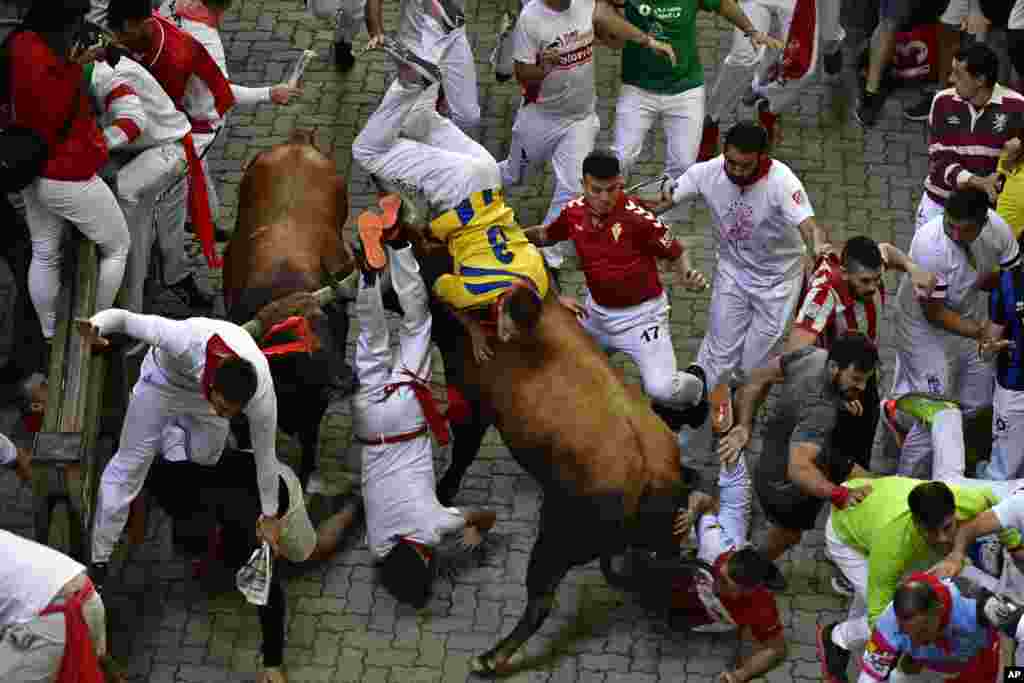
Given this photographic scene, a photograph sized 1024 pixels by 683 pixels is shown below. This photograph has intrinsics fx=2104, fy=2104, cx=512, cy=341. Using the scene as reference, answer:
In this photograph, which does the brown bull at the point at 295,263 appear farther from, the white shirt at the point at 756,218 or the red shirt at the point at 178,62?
the white shirt at the point at 756,218

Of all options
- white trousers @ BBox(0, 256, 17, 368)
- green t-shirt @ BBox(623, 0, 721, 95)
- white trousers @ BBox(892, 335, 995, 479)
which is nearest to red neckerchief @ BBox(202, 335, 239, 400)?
white trousers @ BBox(0, 256, 17, 368)

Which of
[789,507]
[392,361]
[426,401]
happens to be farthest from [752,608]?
[392,361]

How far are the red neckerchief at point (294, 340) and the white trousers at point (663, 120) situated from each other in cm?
322

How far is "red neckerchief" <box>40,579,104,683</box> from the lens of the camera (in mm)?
10508

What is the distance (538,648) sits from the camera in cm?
1207

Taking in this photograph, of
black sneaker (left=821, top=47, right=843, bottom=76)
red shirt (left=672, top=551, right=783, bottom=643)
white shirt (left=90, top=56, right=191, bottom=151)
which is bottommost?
red shirt (left=672, top=551, right=783, bottom=643)

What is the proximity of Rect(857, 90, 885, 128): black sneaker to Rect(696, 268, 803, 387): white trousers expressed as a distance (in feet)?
10.3

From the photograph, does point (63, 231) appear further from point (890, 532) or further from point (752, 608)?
point (890, 532)

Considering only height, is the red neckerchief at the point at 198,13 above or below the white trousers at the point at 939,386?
above

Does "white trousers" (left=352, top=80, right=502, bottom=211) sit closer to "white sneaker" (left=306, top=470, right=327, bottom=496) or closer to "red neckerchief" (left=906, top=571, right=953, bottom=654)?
"white sneaker" (left=306, top=470, right=327, bottom=496)

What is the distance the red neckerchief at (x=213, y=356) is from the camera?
1088 centimetres

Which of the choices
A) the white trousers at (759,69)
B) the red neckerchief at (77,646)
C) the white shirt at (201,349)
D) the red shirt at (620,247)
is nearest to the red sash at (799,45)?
the white trousers at (759,69)

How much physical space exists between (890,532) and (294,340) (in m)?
3.51

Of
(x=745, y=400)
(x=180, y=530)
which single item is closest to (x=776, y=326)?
(x=745, y=400)
